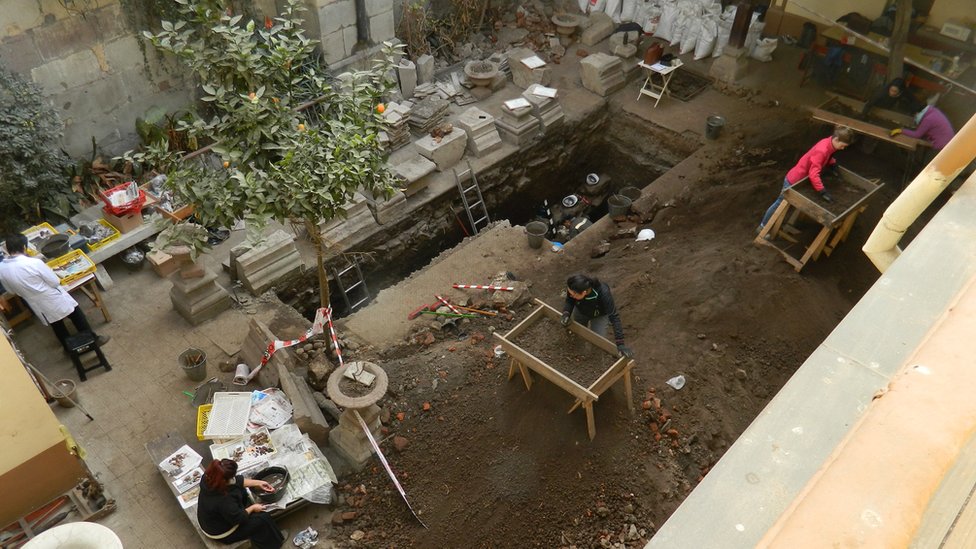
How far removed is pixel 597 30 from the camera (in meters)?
13.7

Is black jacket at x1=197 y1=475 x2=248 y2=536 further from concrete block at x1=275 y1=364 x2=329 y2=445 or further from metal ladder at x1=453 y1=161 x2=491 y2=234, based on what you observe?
metal ladder at x1=453 y1=161 x2=491 y2=234

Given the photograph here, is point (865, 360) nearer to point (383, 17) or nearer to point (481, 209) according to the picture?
point (481, 209)

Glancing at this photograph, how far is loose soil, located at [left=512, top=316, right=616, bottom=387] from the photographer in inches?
269

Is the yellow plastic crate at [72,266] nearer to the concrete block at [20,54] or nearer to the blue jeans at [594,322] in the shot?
the concrete block at [20,54]

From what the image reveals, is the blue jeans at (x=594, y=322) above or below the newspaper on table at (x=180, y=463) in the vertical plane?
above

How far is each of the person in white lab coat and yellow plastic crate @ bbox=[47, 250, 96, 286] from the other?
13.9 inches

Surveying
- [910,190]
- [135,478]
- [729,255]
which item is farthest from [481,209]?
[910,190]

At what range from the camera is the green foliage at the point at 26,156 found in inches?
316

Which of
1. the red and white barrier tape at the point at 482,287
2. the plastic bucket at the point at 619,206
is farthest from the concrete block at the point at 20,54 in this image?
the plastic bucket at the point at 619,206

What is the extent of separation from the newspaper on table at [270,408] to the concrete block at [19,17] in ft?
19.0

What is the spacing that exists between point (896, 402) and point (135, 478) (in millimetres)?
6949

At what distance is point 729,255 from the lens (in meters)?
8.91

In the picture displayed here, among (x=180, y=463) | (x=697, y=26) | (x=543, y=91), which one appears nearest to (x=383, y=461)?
(x=180, y=463)

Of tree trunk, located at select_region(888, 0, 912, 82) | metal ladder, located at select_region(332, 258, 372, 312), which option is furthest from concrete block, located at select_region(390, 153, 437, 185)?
tree trunk, located at select_region(888, 0, 912, 82)
